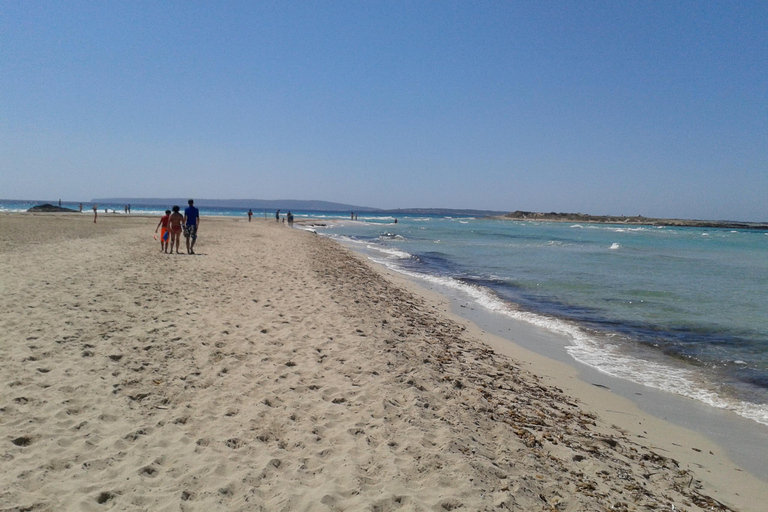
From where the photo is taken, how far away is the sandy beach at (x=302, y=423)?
10.3 feet

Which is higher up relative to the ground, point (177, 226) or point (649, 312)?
point (177, 226)

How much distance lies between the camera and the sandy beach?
10.3 feet

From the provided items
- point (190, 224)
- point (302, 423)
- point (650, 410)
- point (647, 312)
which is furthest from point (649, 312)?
point (190, 224)

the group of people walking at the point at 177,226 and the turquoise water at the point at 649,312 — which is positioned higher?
the group of people walking at the point at 177,226

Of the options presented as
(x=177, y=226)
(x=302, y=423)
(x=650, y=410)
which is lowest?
(x=650, y=410)

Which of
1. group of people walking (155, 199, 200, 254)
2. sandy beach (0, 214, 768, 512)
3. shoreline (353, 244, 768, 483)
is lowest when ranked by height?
shoreline (353, 244, 768, 483)

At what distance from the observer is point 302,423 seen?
407 centimetres

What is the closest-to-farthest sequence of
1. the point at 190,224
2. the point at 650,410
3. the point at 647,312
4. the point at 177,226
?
the point at 650,410 < the point at 647,312 < the point at 177,226 < the point at 190,224

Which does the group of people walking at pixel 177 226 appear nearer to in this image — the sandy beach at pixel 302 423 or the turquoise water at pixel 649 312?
the sandy beach at pixel 302 423

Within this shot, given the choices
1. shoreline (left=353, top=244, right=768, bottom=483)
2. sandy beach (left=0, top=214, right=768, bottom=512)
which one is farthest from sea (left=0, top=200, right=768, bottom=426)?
sandy beach (left=0, top=214, right=768, bottom=512)

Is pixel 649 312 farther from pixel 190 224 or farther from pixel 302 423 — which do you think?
pixel 190 224

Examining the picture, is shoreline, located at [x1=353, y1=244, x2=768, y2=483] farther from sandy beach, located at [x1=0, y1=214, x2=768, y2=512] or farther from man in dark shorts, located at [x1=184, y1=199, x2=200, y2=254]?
man in dark shorts, located at [x1=184, y1=199, x2=200, y2=254]

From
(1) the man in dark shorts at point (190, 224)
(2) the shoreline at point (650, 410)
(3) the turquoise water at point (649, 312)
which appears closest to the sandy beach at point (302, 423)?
(2) the shoreline at point (650, 410)

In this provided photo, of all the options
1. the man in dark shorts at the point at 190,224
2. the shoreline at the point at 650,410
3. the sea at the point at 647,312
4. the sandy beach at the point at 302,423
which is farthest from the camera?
the man in dark shorts at the point at 190,224
